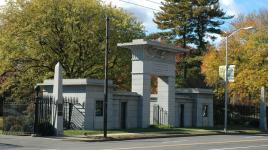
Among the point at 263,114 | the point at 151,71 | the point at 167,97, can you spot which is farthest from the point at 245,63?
the point at 151,71

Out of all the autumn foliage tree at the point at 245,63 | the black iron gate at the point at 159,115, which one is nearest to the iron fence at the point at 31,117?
the black iron gate at the point at 159,115

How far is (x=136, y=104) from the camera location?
41219mm

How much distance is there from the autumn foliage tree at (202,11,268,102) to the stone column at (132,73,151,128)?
38.7ft

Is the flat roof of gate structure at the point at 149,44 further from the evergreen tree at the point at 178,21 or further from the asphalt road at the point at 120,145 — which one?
the evergreen tree at the point at 178,21

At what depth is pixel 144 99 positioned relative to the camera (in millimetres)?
41281

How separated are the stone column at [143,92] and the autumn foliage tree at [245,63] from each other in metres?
11.8

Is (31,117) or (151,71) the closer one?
(31,117)

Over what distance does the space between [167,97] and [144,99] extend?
3290 millimetres

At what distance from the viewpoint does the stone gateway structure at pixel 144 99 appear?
121 feet

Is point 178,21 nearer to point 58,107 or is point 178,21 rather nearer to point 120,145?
point 58,107

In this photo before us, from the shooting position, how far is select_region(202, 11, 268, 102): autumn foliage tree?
4866 centimetres

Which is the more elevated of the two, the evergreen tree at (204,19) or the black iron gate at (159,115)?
the evergreen tree at (204,19)

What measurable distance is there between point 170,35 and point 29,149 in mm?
48952

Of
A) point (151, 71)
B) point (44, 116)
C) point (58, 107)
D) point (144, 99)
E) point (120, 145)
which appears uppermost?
point (151, 71)
